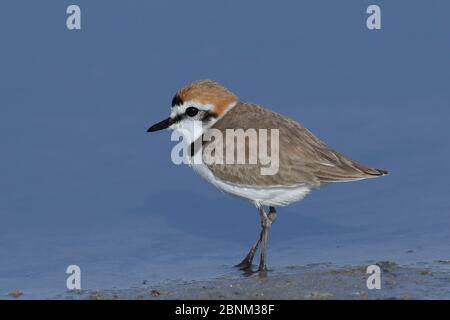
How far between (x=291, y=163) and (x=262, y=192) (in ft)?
1.29

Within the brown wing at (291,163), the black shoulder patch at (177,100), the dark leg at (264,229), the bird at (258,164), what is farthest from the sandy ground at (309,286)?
the black shoulder patch at (177,100)

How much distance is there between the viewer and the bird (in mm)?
9367

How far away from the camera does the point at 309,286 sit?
8594mm

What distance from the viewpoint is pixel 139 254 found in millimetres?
9836

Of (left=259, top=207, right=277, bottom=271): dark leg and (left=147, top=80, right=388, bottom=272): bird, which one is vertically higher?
(left=147, top=80, right=388, bottom=272): bird

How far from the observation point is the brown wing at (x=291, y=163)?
30.7 feet

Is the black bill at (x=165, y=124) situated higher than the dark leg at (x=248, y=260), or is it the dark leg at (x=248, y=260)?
the black bill at (x=165, y=124)

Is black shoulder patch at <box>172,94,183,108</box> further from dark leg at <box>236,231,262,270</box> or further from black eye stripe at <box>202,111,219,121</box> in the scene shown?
dark leg at <box>236,231,262,270</box>

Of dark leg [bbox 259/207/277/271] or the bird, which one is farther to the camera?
dark leg [bbox 259/207/277/271]

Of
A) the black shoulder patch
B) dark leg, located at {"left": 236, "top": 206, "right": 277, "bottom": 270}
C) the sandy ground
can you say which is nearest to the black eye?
the black shoulder patch

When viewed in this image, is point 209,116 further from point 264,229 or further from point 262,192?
point 264,229

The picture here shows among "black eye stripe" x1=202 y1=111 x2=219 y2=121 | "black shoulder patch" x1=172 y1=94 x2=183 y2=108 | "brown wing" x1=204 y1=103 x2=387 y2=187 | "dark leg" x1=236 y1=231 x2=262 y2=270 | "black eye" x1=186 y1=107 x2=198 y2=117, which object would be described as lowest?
"dark leg" x1=236 y1=231 x2=262 y2=270

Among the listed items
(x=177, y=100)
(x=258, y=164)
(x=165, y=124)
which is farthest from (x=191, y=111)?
(x=258, y=164)

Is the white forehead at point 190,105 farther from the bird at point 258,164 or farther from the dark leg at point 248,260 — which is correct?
the dark leg at point 248,260
